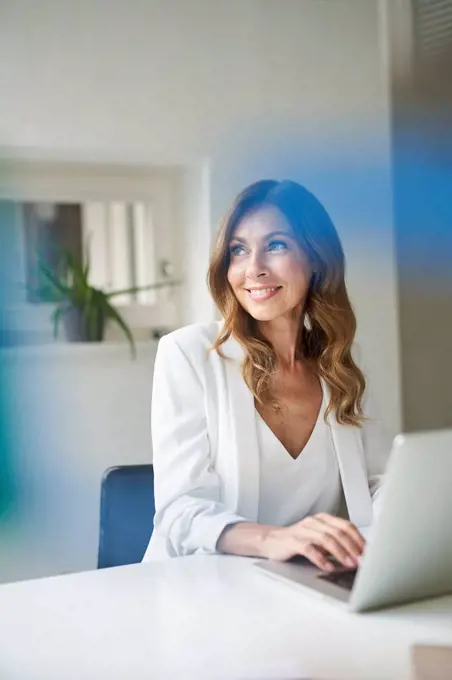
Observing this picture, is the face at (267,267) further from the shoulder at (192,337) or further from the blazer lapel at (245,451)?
the blazer lapel at (245,451)

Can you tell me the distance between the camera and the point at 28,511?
8.15ft

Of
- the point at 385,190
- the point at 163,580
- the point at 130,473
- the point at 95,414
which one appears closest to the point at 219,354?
the point at 130,473

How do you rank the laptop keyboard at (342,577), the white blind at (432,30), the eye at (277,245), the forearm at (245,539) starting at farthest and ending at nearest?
the white blind at (432,30) → the eye at (277,245) → the forearm at (245,539) → the laptop keyboard at (342,577)

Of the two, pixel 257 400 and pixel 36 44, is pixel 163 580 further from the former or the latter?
pixel 36 44

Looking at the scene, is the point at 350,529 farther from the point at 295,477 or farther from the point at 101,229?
the point at 101,229

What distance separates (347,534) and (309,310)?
0.76m

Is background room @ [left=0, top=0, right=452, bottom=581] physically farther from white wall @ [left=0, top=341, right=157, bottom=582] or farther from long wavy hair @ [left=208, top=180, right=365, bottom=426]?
long wavy hair @ [left=208, top=180, right=365, bottom=426]

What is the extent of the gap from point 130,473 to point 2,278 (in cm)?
107

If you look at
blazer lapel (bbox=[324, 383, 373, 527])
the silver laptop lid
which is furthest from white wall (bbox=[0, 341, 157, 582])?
the silver laptop lid

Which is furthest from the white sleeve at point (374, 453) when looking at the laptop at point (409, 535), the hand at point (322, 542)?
the laptop at point (409, 535)

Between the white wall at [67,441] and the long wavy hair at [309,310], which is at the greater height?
the long wavy hair at [309,310]

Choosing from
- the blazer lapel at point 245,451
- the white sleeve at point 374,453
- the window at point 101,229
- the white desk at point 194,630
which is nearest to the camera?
the white desk at point 194,630

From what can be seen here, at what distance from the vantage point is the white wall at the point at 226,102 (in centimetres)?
231

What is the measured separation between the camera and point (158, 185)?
257 cm
